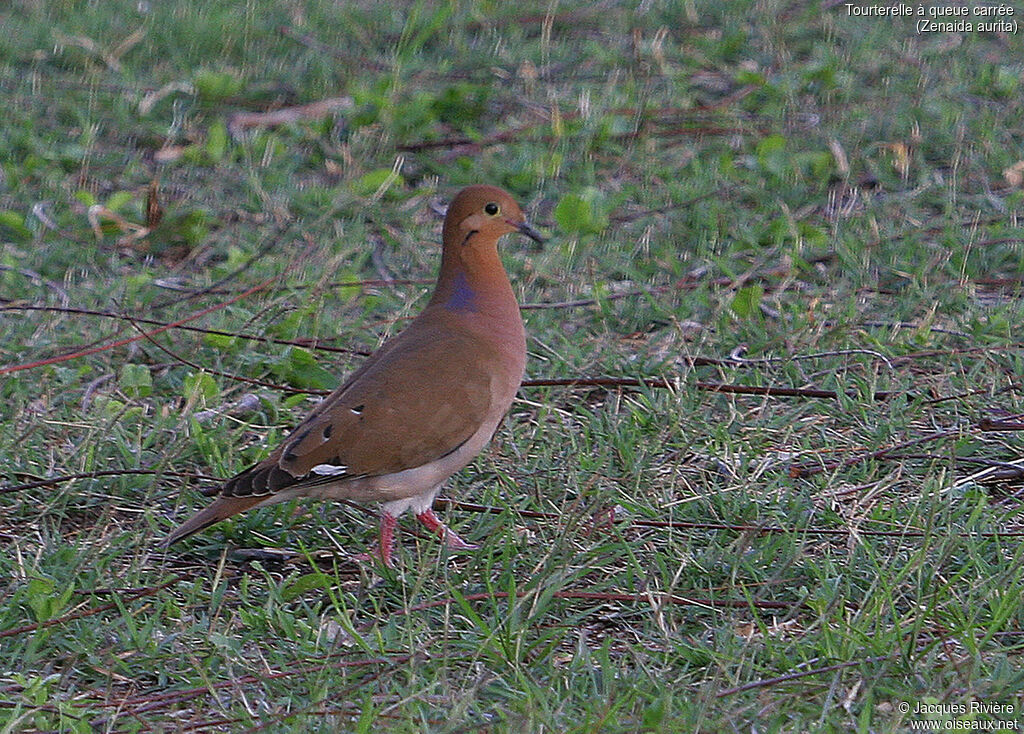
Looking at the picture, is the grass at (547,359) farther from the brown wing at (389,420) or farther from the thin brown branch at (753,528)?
the brown wing at (389,420)

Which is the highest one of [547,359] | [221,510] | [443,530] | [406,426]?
[406,426]

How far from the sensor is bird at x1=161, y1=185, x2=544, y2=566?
318 cm

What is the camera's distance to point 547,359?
4.32m

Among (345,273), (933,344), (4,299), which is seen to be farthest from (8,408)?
(933,344)

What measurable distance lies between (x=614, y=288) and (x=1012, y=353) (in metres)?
1.31

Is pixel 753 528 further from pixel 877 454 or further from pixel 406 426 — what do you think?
pixel 406 426

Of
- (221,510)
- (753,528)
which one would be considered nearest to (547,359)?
(753,528)

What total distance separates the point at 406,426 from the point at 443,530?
0.25m

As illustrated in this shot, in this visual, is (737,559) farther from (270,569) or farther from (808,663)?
(270,569)

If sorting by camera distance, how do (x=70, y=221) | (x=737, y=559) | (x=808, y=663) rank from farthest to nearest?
(x=70, y=221), (x=737, y=559), (x=808, y=663)

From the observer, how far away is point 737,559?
3.06 meters

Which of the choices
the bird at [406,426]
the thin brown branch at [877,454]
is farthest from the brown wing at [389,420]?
the thin brown branch at [877,454]

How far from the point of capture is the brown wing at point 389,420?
3.17 metres

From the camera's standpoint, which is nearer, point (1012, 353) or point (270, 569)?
point (270, 569)
